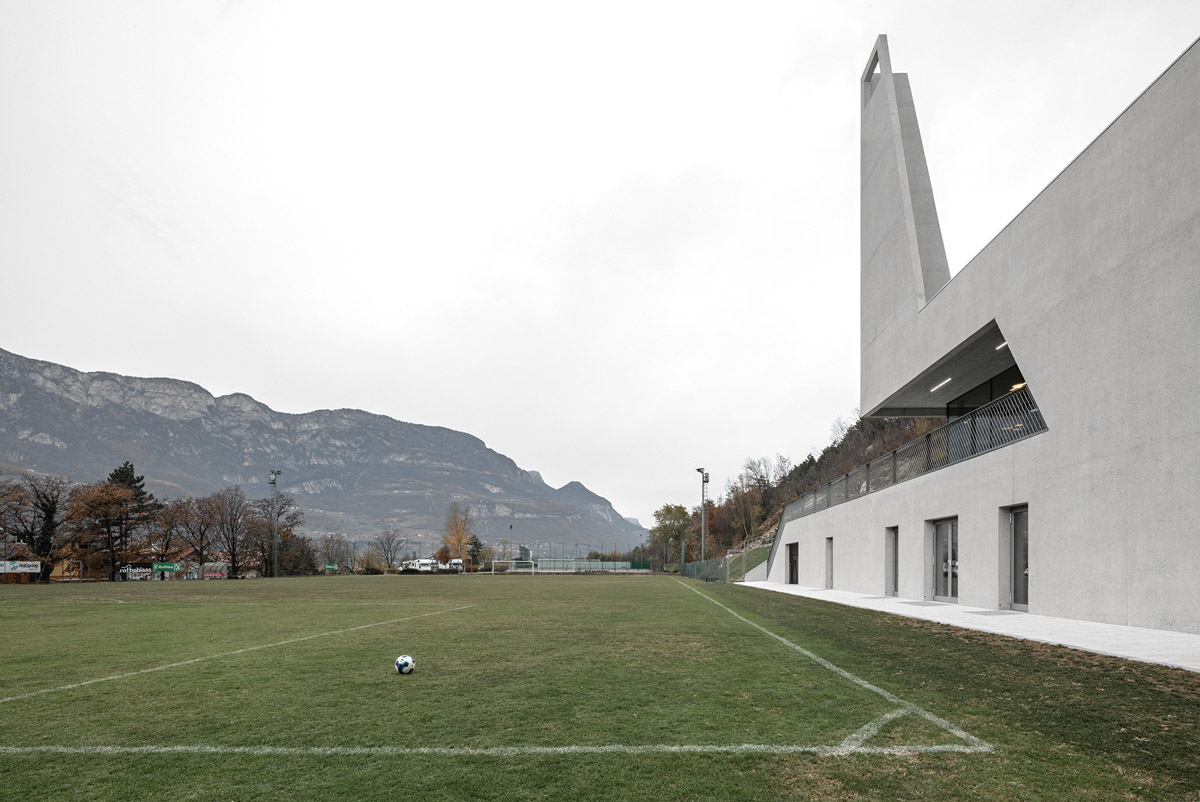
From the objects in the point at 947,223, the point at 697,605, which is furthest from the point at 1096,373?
the point at 947,223

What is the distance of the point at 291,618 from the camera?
15781mm

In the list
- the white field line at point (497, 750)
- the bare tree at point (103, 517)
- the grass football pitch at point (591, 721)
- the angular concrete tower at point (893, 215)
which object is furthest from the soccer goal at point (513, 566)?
the white field line at point (497, 750)

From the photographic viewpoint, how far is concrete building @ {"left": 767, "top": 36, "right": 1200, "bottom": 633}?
11.8 meters

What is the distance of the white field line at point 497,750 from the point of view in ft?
14.9

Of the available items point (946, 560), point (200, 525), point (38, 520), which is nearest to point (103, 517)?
point (38, 520)

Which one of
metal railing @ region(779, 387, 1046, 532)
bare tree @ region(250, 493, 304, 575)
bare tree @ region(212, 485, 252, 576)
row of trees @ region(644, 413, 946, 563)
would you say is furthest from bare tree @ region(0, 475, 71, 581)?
metal railing @ region(779, 387, 1046, 532)

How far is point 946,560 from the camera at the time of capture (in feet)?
70.8

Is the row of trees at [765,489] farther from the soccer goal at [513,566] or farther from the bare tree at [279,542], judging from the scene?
the bare tree at [279,542]

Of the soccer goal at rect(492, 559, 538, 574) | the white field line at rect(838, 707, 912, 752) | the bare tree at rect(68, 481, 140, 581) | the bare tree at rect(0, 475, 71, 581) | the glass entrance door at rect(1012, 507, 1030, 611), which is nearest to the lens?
the white field line at rect(838, 707, 912, 752)

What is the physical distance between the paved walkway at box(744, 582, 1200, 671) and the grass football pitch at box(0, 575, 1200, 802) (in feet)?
2.70

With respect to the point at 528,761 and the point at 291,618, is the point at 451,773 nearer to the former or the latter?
the point at 528,761

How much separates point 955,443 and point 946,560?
3503mm

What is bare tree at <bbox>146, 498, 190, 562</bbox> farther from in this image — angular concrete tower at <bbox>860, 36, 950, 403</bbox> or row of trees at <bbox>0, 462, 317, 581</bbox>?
angular concrete tower at <bbox>860, 36, 950, 403</bbox>

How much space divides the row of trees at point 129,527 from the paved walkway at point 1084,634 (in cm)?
5979
